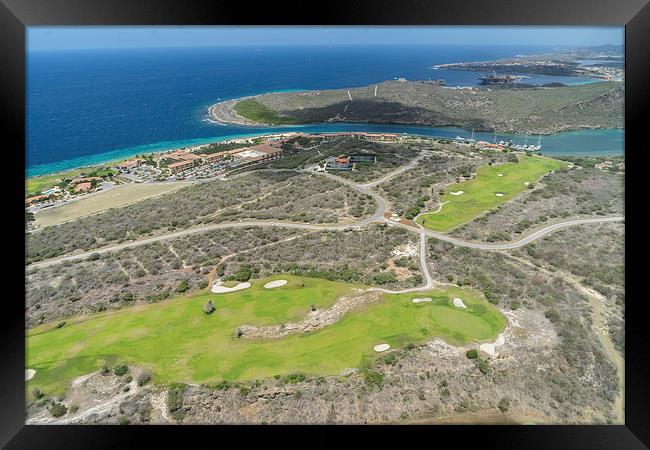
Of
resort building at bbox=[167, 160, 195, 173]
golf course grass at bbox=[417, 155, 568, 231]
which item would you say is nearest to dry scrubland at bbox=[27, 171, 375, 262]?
golf course grass at bbox=[417, 155, 568, 231]

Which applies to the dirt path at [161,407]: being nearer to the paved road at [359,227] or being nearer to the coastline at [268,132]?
the paved road at [359,227]

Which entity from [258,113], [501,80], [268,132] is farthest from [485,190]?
[501,80]

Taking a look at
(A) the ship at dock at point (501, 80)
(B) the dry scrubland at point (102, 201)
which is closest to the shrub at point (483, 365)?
(B) the dry scrubland at point (102, 201)

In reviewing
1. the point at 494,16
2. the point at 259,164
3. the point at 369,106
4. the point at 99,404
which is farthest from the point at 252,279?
the point at 369,106

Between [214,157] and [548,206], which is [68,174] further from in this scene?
[548,206]

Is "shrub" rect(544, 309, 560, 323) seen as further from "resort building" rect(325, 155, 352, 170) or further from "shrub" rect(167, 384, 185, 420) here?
"resort building" rect(325, 155, 352, 170)

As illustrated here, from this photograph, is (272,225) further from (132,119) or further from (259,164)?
(132,119)
